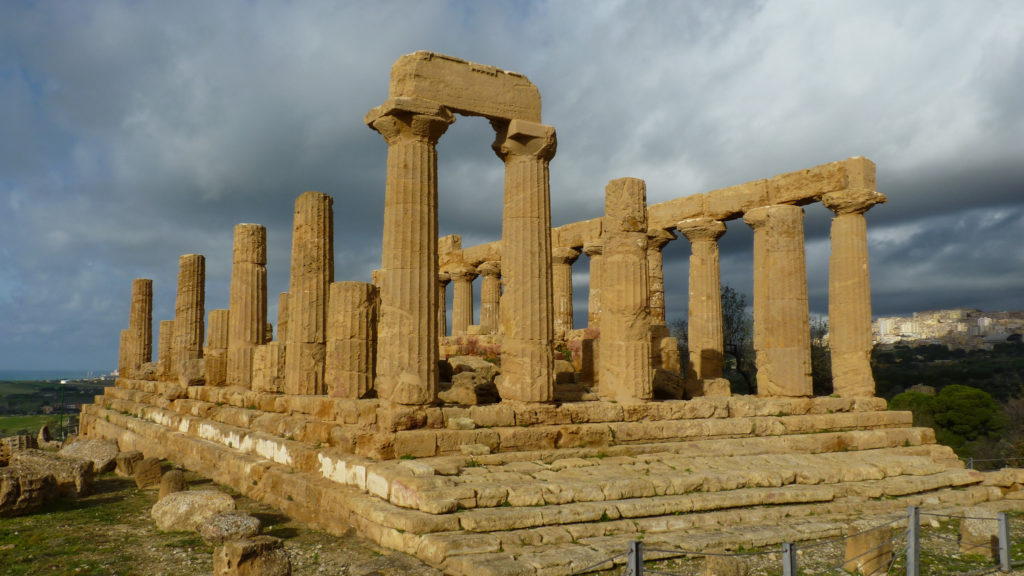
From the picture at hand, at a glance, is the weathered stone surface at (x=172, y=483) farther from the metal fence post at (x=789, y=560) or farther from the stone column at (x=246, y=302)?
the metal fence post at (x=789, y=560)

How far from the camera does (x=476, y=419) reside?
11.5 meters

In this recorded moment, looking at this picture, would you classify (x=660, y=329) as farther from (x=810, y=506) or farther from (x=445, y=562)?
(x=445, y=562)

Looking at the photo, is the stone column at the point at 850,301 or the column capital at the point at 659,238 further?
the column capital at the point at 659,238

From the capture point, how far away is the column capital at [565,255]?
24.3 meters

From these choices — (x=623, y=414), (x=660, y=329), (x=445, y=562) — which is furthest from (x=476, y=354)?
(x=445, y=562)

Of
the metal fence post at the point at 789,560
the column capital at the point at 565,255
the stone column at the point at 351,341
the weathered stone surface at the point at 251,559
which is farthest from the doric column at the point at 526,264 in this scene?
the column capital at the point at 565,255

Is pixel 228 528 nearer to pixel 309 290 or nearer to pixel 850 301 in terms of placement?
pixel 309 290

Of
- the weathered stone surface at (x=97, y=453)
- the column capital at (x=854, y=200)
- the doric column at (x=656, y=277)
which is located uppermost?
the column capital at (x=854, y=200)

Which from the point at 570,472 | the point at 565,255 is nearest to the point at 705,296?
the point at 565,255

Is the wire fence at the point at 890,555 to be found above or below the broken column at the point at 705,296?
below

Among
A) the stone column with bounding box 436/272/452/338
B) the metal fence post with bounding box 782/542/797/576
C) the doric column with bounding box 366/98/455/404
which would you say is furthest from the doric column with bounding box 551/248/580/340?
the metal fence post with bounding box 782/542/797/576

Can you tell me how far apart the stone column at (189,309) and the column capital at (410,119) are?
14268 mm

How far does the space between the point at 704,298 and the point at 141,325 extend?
69.2 feet

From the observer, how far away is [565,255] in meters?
24.4
